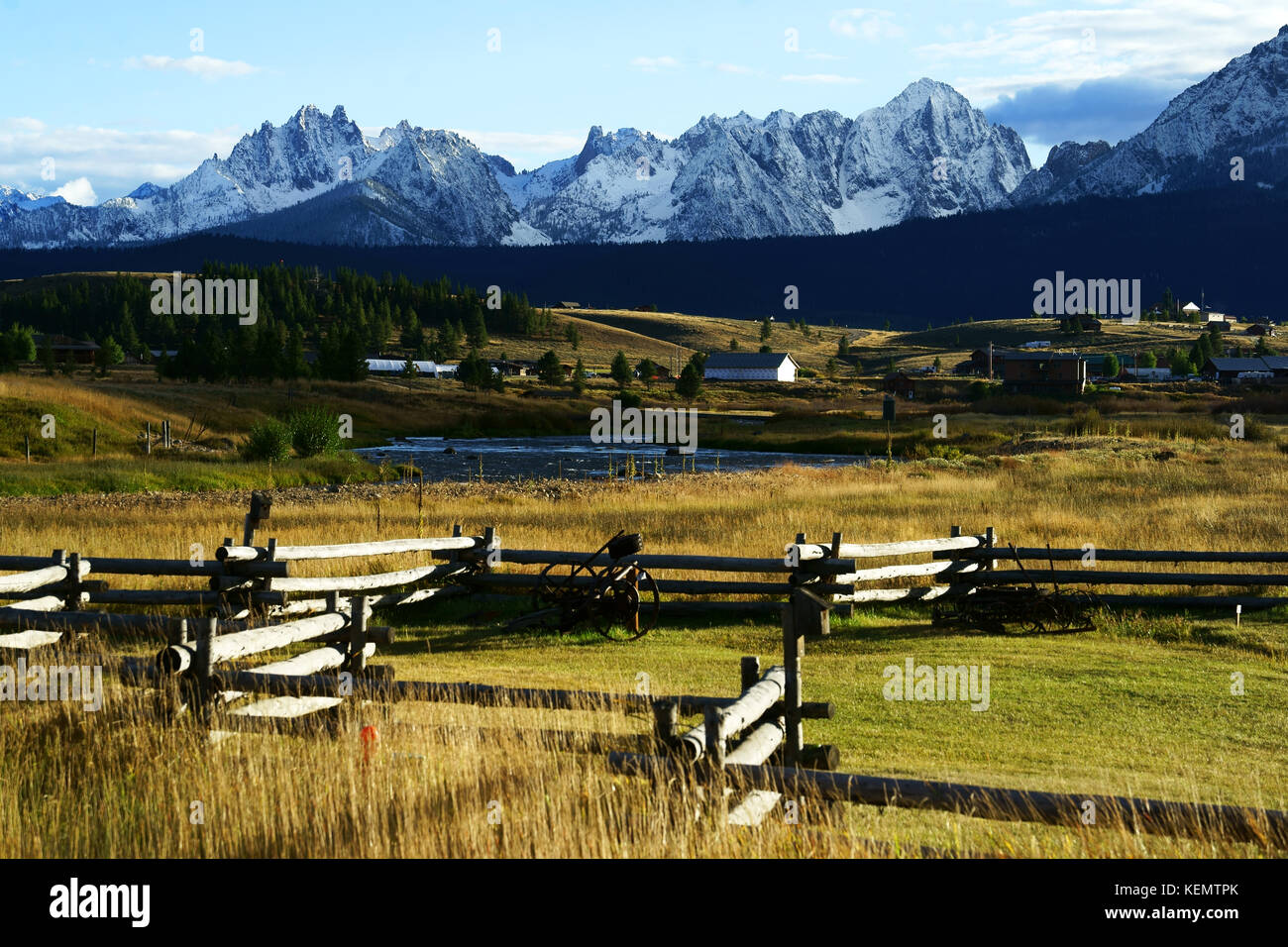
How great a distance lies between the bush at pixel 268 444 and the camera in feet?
182

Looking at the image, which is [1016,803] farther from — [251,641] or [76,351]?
[76,351]

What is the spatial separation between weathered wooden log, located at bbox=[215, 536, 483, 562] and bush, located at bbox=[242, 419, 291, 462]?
40151 mm

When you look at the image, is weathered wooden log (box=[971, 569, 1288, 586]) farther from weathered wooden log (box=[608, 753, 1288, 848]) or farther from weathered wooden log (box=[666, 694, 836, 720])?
weathered wooden log (box=[608, 753, 1288, 848])

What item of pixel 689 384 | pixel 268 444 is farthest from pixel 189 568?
pixel 689 384

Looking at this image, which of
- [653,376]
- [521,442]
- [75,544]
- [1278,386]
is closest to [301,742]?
[75,544]

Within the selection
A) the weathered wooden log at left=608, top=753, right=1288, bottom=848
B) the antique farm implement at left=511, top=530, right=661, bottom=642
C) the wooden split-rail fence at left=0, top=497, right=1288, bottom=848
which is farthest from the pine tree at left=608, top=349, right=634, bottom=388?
the weathered wooden log at left=608, top=753, right=1288, bottom=848

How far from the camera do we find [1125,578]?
17.5m

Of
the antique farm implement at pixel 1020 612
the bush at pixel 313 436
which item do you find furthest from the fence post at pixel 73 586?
the bush at pixel 313 436

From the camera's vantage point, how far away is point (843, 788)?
6699 mm

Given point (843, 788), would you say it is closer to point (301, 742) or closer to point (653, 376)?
point (301, 742)

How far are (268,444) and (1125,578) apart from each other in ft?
149

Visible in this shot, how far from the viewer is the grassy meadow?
673 centimetres

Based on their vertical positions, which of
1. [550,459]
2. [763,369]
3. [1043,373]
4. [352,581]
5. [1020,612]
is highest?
[763,369]
